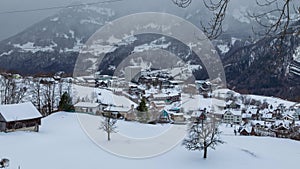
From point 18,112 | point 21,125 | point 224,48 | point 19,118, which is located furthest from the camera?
point 224,48

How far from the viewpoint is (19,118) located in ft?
35.2

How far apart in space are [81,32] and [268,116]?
105158mm

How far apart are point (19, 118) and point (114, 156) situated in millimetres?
4748

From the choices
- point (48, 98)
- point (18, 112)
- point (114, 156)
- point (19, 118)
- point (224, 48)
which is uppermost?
point (224, 48)

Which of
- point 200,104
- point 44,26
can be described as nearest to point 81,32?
point 44,26

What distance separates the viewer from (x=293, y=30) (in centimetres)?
120

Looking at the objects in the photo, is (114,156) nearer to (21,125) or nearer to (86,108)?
(21,125)

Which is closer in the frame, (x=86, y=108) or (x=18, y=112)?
(x=18, y=112)

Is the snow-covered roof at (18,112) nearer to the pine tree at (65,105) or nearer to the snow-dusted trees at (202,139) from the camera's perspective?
the pine tree at (65,105)

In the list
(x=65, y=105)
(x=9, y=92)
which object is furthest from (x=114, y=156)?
(x=9, y=92)

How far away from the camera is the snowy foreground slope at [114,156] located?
23.5ft

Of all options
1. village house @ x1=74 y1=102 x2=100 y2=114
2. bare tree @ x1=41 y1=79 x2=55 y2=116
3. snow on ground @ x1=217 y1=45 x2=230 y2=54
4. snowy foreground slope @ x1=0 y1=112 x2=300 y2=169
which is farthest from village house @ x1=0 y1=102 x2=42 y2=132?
snow on ground @ x1=217 y1=45 x2=230 y2=54

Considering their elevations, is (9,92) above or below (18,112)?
above

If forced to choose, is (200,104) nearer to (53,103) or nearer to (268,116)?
(268,116)
